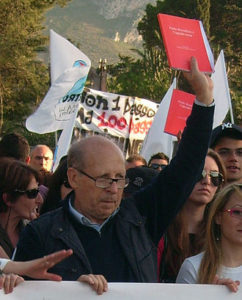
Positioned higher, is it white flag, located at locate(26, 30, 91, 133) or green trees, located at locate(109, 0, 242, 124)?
white flag, located at locate(26, 30, 91, 133)

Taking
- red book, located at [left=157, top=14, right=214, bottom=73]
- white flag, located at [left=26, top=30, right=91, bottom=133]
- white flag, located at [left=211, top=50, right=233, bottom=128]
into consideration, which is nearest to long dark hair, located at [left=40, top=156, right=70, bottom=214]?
red book, located at [left=157, top=14, right=214, bottom=73]

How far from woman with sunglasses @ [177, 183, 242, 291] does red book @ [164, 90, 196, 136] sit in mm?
4122

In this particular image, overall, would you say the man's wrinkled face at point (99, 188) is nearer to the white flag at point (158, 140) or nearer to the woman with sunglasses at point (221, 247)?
the woman with sunglasses at point (221, 247)

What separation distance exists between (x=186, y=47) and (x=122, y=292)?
46.3 inches

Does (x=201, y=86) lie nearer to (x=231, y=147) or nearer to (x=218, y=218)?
(x=218, y=218)

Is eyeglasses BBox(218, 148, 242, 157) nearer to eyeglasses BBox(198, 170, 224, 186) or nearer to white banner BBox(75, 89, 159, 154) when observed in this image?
eyeglasses BBox(198, 170, 224, 186)

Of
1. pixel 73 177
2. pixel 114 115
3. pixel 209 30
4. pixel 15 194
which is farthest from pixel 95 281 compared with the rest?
pixel 209 30

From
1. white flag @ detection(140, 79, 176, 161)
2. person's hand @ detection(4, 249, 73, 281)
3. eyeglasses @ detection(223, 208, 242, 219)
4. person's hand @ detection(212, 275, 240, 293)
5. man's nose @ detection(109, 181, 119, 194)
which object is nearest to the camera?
person's hand @ detection(4, 249, 73, 281)

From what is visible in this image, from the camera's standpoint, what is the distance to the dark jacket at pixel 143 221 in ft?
8.41

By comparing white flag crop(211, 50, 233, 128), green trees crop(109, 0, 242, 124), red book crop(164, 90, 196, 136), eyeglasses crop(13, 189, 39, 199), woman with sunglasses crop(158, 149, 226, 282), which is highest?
woman with sunglasses crop(158, 149, 226, 282)

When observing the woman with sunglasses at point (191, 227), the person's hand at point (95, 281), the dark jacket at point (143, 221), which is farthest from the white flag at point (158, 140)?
the person's hand at point (95, 281)

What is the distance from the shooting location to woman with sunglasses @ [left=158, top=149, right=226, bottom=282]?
10.5ft

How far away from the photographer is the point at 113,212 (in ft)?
8.91

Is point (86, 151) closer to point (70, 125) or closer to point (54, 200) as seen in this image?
point (54, 200)
